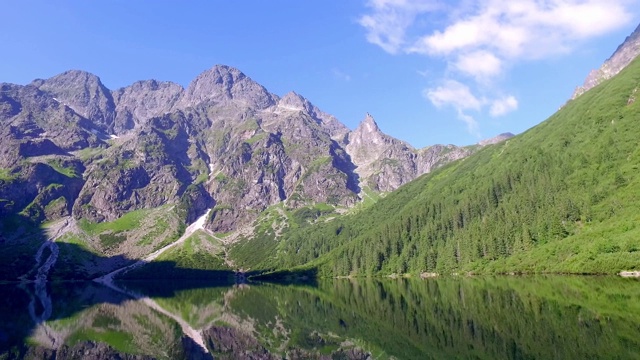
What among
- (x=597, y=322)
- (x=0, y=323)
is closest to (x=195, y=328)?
(x=0, y=323)

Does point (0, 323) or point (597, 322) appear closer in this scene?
point (597, 322)

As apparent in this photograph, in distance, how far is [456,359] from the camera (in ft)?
113

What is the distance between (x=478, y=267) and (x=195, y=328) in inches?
4567

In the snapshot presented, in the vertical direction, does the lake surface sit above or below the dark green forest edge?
below

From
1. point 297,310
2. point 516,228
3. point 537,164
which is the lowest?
point 297,310

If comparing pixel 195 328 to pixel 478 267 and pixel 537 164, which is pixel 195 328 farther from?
pixel 537 164

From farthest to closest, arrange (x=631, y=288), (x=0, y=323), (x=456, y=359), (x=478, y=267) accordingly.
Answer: (x=478, y=267)
(x=0, y=323)
(x=631, y=288)
(x=456, y=359)

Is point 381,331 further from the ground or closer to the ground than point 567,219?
closer to the ground

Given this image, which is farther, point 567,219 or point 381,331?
point 567,219

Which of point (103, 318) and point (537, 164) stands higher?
point (537, 164)

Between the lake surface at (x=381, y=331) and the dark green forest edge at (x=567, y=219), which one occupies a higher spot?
the dark green forest edge at (x=567, y=219)

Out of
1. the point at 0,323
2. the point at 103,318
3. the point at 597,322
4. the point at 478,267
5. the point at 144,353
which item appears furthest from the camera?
the point at 478,267

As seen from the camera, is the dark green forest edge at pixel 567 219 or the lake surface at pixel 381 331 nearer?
the lake surface at pixel 381 331

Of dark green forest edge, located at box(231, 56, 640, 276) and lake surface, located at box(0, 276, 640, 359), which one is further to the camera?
dark green forest edge, located at box(231, 56, 640, 276)
